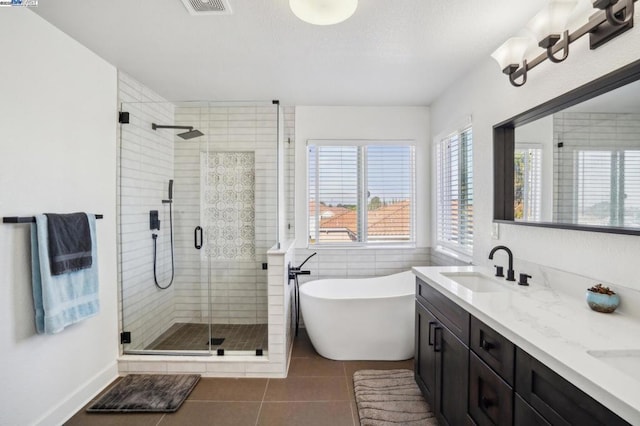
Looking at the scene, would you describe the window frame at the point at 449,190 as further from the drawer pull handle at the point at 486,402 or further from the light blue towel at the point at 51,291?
the light blue towel at the point at 51,291

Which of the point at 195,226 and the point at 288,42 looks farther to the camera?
the point at 195,226

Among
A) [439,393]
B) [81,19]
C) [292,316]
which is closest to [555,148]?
[439,393]

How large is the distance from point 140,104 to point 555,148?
10.4 feet

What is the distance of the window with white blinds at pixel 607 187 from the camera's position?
1.26m

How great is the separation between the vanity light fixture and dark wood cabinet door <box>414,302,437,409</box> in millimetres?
1565

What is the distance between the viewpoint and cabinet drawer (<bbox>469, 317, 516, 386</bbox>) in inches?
44.6

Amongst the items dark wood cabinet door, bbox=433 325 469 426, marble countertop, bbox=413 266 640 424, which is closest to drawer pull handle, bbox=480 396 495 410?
dark wood cabinet door, bbox=433 325 469 426

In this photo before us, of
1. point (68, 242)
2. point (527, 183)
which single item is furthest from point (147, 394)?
point (527, 183)

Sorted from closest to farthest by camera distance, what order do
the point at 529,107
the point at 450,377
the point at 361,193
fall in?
the point at 450,377 < the point at 529,107 < the point at 361,193

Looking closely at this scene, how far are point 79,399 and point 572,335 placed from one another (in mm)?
2884

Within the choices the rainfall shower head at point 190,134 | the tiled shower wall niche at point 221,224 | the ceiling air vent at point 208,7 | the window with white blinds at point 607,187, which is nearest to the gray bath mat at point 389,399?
the tiled shower wall niche at point 221,224

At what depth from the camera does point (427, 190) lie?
3.51m

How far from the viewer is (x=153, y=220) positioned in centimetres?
274

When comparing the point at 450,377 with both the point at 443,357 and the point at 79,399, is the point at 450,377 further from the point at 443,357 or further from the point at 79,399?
the point at 79,399
